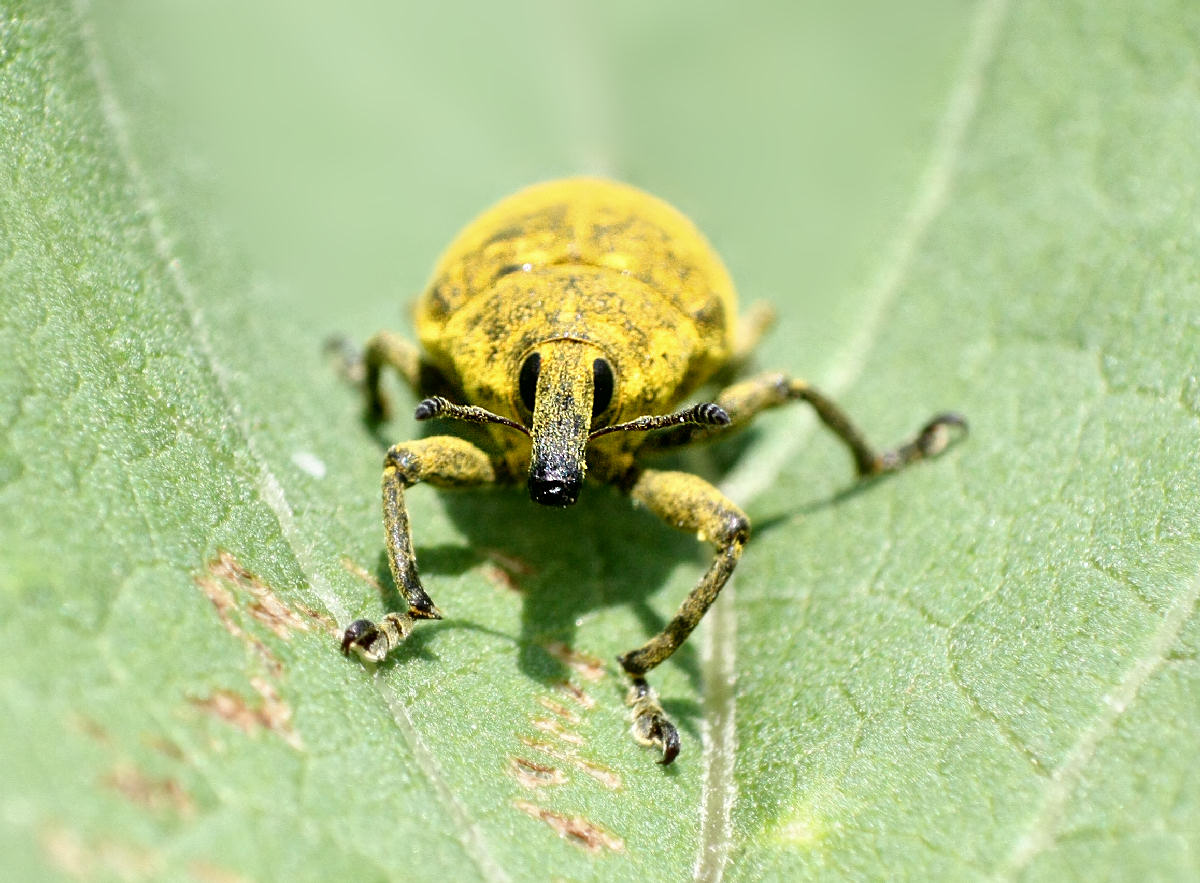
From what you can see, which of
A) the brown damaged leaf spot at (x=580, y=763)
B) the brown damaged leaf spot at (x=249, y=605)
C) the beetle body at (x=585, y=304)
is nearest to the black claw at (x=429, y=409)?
the beetle body at (x=585, y=304)

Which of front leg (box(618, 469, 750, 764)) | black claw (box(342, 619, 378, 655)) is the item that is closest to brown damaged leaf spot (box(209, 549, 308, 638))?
black claw (box(342, 619, 378, 655))

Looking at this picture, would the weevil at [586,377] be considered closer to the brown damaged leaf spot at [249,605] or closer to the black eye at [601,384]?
the black eye at [601,384]

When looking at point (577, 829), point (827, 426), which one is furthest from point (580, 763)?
point (827, 426)

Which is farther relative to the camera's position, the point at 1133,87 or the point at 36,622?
the point at 1133,87

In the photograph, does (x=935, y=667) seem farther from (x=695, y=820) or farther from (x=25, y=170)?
(x=25, y=170)

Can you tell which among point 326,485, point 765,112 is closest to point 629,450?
point 326,485

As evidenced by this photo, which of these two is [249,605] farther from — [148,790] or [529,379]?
[529,379]
